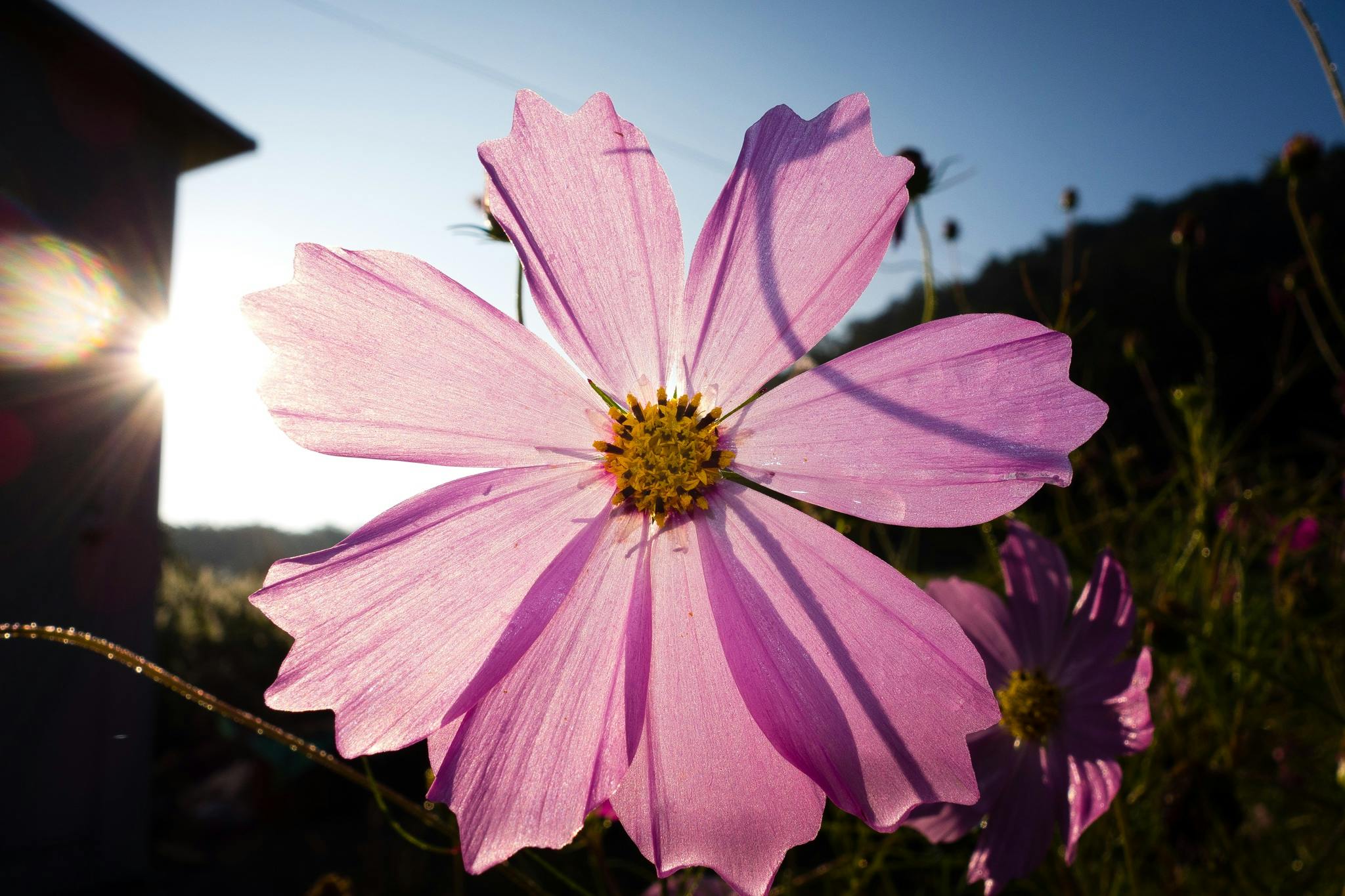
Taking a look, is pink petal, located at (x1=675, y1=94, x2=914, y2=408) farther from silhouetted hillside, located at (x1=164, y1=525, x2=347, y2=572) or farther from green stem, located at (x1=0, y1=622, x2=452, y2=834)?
silhouetted hillside, located at (x1=164, y1=525, x2=347, y2=572)

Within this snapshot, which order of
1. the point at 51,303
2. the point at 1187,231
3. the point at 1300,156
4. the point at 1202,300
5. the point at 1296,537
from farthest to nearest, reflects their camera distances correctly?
the point at 1202,300 → the point at 51,303 → the point at 1187,231 → the point at 1300,156 → the point at 1296,537

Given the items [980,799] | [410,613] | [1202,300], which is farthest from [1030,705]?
[1202,300]

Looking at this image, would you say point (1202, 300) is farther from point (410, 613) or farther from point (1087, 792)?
point (410, 613)

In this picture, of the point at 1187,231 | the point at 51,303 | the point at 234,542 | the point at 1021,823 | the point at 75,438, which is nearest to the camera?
the point at 1021,823

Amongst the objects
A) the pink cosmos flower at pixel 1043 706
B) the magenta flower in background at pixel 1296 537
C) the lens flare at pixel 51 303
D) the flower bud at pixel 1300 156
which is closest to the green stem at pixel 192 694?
the pink cosmos flower at pixel 1043 706

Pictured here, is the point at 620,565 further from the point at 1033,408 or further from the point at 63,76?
the point at 63,76

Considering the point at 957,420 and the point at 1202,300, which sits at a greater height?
the point at 1202,300

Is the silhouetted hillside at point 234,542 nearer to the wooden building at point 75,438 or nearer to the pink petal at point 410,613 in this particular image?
the wooden building at point 75,438

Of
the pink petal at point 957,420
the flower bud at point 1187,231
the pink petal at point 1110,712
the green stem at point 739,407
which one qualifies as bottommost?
the pink petal at point 1110,712
